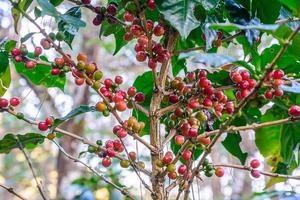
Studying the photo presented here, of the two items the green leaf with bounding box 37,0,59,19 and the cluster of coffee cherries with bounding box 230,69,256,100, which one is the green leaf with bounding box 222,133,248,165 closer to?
the cluster of coffee cherries with bounding box 230,69,256,100

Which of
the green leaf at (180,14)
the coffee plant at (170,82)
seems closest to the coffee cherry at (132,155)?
the coffee plant at (170,82)

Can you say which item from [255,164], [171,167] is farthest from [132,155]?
A: [255,164]

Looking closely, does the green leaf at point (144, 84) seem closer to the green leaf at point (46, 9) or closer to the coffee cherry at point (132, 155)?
the coffee cherry at point (132, 155)

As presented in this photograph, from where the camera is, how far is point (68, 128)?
7.54ft

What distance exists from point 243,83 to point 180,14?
137mm

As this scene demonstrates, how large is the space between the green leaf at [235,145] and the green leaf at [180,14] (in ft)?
0.92

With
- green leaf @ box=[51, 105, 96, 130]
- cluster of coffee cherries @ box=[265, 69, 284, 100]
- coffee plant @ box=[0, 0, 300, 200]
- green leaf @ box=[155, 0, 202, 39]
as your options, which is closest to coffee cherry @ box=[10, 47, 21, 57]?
coffee plant @ box=[0, 0, 300, 200]

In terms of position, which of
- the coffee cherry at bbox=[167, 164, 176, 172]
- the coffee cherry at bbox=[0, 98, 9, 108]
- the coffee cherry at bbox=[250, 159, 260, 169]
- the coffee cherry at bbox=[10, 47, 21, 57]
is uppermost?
the coffee cherry at bbox=[10, 47, 21, 57]

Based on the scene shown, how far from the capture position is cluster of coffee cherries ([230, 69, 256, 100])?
0.60 metres

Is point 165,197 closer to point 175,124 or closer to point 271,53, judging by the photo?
point 175,124

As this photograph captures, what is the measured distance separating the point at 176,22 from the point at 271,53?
223 millimetres

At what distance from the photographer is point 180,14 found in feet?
1.84

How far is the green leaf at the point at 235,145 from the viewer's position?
2.53ft

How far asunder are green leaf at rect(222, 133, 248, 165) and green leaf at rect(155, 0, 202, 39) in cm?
28
